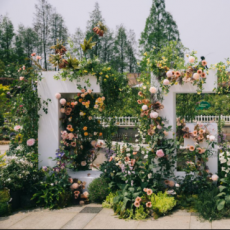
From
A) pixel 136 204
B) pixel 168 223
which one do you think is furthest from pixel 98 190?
pixel 168 223

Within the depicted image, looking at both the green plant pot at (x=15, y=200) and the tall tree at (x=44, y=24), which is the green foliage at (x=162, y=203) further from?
the tall tree at (x=44, y=24)

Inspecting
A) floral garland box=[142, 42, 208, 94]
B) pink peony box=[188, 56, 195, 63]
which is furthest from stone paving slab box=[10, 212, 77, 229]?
pink peony box=[188, 56, 195, 63]

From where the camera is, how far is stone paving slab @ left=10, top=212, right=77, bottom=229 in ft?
13.6

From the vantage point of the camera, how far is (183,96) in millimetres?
5906

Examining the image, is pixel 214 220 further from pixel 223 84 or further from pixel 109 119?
pixel 109 119

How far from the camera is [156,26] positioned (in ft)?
78.1

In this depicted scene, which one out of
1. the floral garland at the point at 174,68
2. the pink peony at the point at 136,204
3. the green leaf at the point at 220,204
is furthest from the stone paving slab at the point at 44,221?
the floral garland at the point at 174,68

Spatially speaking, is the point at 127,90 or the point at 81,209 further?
the point at 127,90

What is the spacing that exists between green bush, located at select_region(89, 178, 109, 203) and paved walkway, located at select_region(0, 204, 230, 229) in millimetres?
328

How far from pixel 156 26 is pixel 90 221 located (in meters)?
21.7

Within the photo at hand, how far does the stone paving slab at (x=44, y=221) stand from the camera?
416cm

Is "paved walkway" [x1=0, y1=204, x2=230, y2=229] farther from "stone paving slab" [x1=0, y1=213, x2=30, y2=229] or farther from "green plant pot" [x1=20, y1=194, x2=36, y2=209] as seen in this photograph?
"green plant pot" [x1=20, y1=194, x2=36, y2=209]

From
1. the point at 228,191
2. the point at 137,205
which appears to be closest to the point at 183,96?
the point at 228,191

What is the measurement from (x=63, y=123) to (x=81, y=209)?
1694 millimetres
